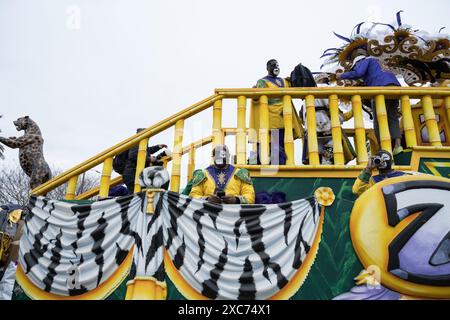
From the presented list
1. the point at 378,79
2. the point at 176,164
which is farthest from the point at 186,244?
the point at 378,79

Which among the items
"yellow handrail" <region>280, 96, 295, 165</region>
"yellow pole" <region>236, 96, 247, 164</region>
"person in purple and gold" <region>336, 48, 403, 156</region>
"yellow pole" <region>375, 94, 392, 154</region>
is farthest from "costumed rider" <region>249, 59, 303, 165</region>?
"yellow pole" <region>375, 94, 392, 154</region>

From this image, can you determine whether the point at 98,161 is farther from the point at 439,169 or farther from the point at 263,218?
the point at 439,169

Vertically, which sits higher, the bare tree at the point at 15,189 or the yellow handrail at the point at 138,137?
the bare tree at the point at 15,189

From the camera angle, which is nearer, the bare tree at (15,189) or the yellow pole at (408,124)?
the yellow pole at (408,124)

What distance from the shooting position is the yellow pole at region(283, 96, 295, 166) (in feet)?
11.4

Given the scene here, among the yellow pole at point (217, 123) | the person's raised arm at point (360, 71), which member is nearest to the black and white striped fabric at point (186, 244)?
the yellow pole at point (217, 123)

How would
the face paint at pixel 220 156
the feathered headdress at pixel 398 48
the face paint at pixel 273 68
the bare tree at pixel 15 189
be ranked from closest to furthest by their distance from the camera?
1. the face paint at pixel 220 156
2. the face paint at pixel 273 68
3. the feathered headdress at pixel 398 48
4. the bare tree at pixel 15 189

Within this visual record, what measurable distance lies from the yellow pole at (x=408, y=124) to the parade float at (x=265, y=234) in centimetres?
1

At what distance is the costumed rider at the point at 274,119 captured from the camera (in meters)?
4.09

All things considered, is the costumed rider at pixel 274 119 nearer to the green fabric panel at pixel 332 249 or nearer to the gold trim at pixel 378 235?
the green fabric panel at pixel 332 249

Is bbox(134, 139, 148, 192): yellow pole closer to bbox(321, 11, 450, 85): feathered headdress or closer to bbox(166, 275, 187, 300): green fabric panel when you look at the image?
bbox(166, 275, 187, 300): green fabric panel

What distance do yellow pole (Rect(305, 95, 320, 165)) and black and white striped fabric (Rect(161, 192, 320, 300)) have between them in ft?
1.59

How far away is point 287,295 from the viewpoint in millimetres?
2867
